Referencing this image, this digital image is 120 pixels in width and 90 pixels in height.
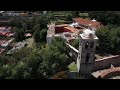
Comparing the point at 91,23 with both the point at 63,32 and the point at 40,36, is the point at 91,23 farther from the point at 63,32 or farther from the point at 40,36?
the point at 40,36

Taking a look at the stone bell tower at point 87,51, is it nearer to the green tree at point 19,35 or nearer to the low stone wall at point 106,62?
the low stone wall at point 106,62

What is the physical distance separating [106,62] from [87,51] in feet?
3.53

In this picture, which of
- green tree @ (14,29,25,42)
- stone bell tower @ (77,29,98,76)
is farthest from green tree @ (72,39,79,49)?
green tree @ (14,29,25,42)

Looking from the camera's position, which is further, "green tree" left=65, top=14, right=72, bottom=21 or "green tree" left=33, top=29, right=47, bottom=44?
"green tree" left=65, top=14, right=72, bottom=21

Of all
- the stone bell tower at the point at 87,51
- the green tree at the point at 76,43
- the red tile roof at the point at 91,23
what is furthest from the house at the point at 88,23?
the stone bell tower at the point at 87,51

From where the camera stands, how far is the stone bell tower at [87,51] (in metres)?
6.58

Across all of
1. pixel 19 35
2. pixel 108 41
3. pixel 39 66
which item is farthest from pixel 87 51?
pixel 19 35

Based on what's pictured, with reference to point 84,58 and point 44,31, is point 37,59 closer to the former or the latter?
point 84,58

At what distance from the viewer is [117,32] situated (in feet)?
30.0

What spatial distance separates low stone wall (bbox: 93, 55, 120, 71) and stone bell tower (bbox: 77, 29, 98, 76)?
0.39m

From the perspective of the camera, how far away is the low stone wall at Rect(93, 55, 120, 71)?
7334mm

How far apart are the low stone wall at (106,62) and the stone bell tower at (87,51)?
0.39 m

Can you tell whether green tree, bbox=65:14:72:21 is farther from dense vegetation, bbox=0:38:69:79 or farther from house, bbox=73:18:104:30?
dense vegetation, bbox=0:38:69:79
